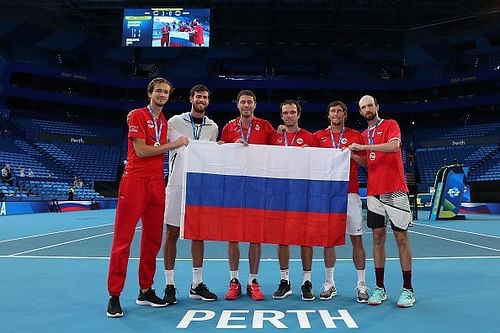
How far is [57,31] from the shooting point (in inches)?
1368

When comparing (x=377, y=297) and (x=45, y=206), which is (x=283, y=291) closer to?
(x=377, y=297)

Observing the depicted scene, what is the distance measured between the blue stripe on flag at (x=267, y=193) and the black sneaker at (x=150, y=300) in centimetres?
101

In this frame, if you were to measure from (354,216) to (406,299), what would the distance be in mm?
987

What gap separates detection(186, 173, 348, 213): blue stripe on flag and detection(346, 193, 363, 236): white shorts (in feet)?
0.36

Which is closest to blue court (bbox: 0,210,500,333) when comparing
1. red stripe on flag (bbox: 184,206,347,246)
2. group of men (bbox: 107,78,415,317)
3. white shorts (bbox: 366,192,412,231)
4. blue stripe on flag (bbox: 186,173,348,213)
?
group of men (bbox: 107,78,415,317)

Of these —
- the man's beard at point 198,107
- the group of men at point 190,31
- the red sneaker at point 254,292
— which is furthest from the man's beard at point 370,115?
the group of men at point 190,31

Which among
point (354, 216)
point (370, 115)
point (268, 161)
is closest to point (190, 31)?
point (268, 161)

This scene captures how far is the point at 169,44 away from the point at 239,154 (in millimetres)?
23100

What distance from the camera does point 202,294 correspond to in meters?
4.41

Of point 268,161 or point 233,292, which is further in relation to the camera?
point 268,161

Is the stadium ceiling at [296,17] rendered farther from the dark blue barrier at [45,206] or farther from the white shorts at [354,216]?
the white shorts at [354,216]

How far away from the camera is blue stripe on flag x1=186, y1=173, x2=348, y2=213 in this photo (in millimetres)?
4723

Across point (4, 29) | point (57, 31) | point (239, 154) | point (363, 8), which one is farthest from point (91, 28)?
point (239, 154)

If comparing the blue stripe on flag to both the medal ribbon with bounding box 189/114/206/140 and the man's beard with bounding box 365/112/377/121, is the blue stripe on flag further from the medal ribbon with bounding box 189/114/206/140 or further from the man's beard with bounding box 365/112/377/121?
the man's beard with bounding box 365/112/377/121
